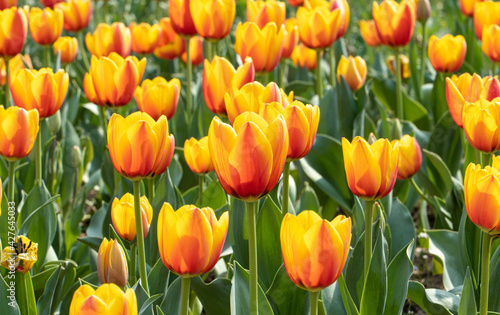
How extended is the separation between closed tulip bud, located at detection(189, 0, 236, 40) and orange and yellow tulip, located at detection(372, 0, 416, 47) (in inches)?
23.4

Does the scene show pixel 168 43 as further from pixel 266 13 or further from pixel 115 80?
pixel 115 80

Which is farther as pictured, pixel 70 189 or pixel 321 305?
pixel 70 189

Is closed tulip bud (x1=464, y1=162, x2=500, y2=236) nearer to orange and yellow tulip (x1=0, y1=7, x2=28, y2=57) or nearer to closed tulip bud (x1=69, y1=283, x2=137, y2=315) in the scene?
closed tulip bud (x1=69, y1=283, x2=137, y2=315)

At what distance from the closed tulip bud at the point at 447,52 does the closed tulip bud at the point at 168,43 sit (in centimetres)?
116

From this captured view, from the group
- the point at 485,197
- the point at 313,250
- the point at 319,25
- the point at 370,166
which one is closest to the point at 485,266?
the point at 485,197

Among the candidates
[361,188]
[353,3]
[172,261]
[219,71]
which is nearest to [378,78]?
[219,71]

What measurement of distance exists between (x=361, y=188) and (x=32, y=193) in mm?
994

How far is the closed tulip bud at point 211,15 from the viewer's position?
2258 mm

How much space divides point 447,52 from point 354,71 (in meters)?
0.34

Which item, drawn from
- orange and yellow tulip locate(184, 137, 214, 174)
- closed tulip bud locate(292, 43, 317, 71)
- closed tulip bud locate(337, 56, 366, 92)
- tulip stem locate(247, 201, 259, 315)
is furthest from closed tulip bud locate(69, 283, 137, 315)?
closed tulip bud locate(292, 43, 317, 71)

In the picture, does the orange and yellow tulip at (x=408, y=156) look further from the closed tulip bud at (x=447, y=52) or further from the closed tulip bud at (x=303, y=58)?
the closed tulip bud at (x=303, y=58)

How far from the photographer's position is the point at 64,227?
7.34 feet

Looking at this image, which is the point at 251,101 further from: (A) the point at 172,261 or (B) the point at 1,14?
(B) the point at 1,14

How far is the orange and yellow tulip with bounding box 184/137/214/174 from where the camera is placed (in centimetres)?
177
